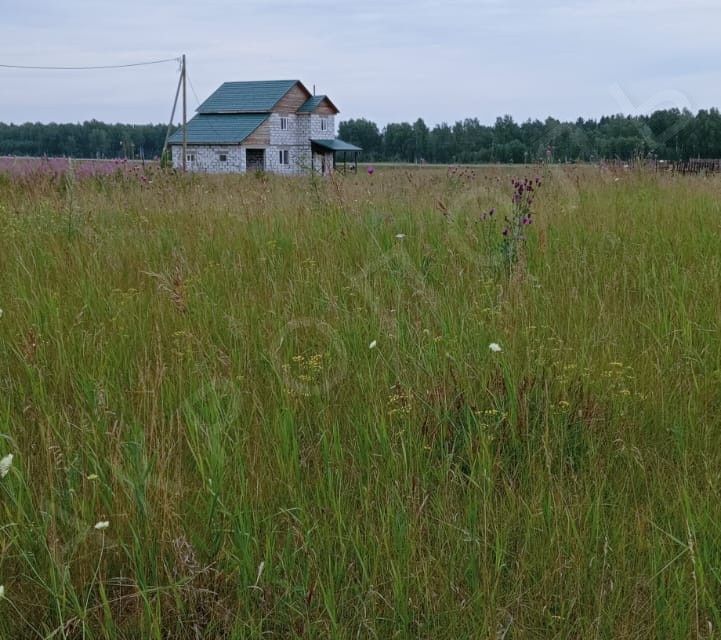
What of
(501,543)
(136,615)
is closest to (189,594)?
(136,615)

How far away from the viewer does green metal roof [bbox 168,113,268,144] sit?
4506cm

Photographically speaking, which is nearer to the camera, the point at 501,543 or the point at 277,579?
the point at 277,579

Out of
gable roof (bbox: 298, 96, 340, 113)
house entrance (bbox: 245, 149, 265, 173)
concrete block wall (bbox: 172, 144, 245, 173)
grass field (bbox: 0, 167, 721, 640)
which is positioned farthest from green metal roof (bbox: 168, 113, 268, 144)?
grass field (bbox: 0, 167, 721, 640)

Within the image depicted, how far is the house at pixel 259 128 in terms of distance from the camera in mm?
45031

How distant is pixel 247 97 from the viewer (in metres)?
48.0

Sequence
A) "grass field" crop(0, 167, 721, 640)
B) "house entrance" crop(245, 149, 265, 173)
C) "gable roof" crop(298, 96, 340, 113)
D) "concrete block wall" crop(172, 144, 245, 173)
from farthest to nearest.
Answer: "gable roof" crop(298, 96, 340, 113) < "house entrance" crop(245, 149, 265, 173) < "concrete block wall" crop(172, 144, 245, 173) < "grass field" crop(0, 167, 721, 640)

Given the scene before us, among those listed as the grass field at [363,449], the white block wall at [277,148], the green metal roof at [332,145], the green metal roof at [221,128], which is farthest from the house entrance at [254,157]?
the grass field at [363,449]

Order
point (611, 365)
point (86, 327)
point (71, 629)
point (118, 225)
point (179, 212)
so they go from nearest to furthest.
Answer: point (71, 629), point (611, 365), point (86, 327), point (118, 225), point (179, 212)

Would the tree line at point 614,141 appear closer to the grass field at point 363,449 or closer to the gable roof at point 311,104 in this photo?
the grass field at point 363,449

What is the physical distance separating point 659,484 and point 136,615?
132 cm

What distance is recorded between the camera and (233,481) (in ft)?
6.02

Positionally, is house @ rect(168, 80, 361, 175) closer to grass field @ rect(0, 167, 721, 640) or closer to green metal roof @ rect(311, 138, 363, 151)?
green metal roof @ rect(311, 138, 363, 151)

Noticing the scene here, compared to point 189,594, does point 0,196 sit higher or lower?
higher

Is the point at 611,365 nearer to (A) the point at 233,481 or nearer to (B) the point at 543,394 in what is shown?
(B) the point at 543,394
